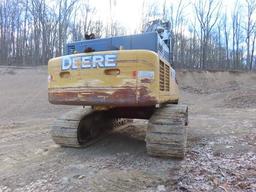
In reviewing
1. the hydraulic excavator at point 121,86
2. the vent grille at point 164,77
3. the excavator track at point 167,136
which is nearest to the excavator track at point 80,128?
the hydraulic excavator at point 121,86

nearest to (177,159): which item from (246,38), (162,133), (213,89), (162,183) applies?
(162,133)

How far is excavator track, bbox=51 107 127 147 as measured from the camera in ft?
19.9

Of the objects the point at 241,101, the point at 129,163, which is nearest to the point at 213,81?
the point at 241,101

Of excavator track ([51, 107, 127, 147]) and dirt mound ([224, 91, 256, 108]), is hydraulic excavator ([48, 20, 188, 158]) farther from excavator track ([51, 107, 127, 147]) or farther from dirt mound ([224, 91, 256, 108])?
dirt mound ([224, 91, 256, 108])

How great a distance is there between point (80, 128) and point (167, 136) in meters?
1.88

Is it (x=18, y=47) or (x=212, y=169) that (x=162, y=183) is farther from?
(x=18, y=47)

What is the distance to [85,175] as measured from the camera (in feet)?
15.2

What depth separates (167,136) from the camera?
5.11 m

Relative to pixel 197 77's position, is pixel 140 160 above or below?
below

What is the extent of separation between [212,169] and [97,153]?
197 cm

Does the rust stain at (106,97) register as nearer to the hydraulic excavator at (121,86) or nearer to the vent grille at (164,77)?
the hydraulic excavator at (121,86)

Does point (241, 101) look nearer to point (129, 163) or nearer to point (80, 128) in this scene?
point (80, 128)

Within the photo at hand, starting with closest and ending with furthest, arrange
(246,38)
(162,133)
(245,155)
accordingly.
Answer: (162,133), (245,155), (246,38)

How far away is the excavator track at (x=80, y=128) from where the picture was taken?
6.05m
